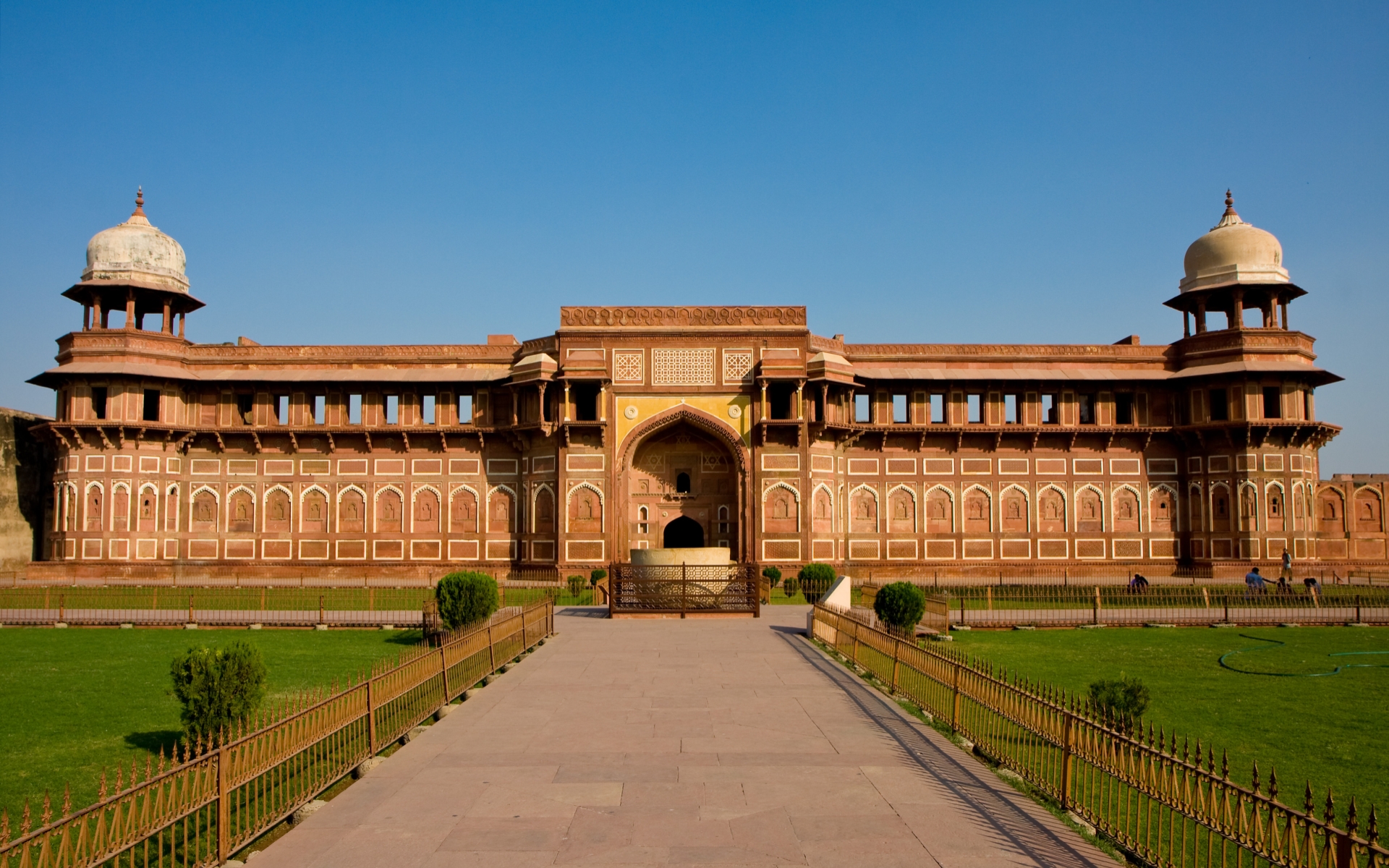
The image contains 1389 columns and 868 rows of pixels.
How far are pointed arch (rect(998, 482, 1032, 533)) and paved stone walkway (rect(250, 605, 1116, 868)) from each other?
21.5 metres

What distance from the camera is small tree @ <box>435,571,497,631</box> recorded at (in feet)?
50.7

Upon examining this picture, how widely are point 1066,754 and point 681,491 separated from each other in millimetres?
24260

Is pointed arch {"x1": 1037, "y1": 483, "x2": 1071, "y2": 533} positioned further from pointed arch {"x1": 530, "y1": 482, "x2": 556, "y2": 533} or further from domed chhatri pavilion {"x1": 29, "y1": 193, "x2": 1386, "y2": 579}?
pointed arch {"x1": 530, "y1": 482, "x2": 556, "y2": 533}

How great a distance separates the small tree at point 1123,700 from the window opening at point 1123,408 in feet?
Result: 82.9

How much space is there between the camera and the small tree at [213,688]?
815 centimetres

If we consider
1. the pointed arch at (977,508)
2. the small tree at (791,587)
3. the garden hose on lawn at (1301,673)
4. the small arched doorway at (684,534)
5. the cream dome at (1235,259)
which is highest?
the cream dome at (1235,259)

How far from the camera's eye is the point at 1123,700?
812cm

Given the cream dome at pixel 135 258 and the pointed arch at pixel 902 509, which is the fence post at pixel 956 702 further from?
the cream dome at pixel 135 258

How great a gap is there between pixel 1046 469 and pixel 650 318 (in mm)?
13601

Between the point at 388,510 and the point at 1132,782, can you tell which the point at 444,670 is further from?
the point at 388,510

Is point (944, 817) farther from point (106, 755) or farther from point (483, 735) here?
point (106, 755)

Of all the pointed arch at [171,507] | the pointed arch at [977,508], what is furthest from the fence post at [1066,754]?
the pointed arch at [171,507]

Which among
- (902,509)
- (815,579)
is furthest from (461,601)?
(902,509)

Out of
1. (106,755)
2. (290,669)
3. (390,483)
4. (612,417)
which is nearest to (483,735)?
(106,755)
